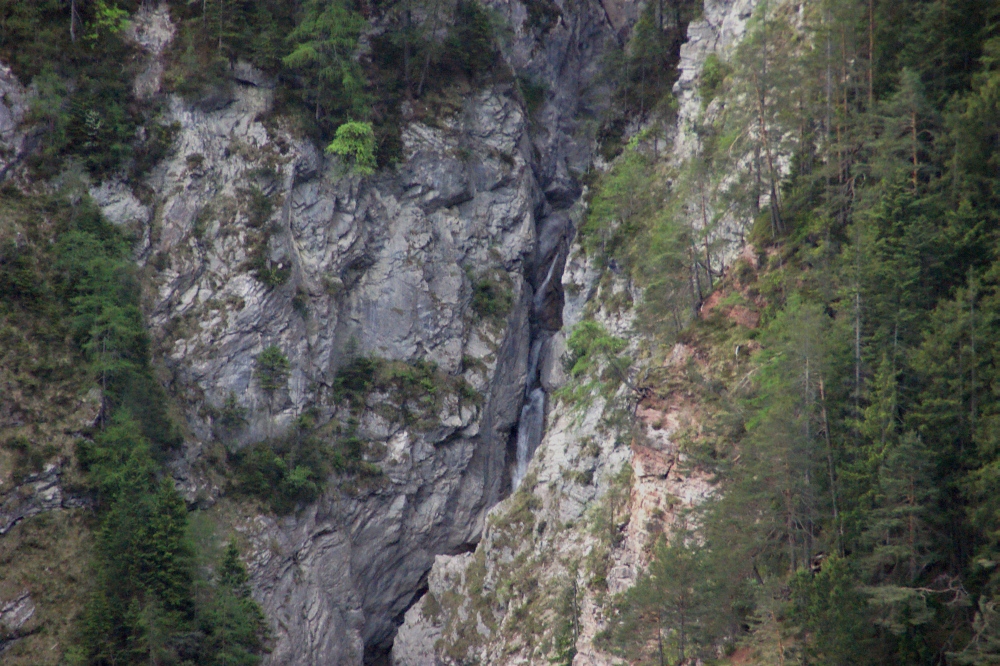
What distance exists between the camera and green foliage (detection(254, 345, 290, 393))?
148ft

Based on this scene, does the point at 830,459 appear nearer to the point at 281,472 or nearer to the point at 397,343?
the point at 281,472

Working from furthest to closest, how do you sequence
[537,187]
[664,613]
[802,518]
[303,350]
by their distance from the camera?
1. [537,187]
2. [303,350]
3. [664,613]
4. [802,518]

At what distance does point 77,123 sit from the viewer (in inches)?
1702

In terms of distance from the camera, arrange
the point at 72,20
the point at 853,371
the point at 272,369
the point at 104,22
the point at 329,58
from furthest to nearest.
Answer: the point at 329,58
the point at 272,369
the point at 104,22
the point at 72,20
the point at 853,371

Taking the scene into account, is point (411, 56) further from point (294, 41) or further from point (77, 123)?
point (77, 123)

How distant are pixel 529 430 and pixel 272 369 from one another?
16682 millimetres

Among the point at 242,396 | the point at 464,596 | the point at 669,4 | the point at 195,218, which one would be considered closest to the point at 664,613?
the point at 464,596

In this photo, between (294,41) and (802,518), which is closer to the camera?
(802,518)

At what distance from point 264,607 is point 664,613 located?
23419 mm

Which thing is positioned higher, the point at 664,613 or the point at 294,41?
the point at 294,41

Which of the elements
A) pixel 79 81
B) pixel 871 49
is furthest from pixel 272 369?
pixel 871 49

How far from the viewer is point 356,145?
48750 mm

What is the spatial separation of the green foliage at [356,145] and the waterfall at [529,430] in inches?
697

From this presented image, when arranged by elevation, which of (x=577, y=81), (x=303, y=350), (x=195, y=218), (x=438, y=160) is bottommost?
(x=303, y=350)
